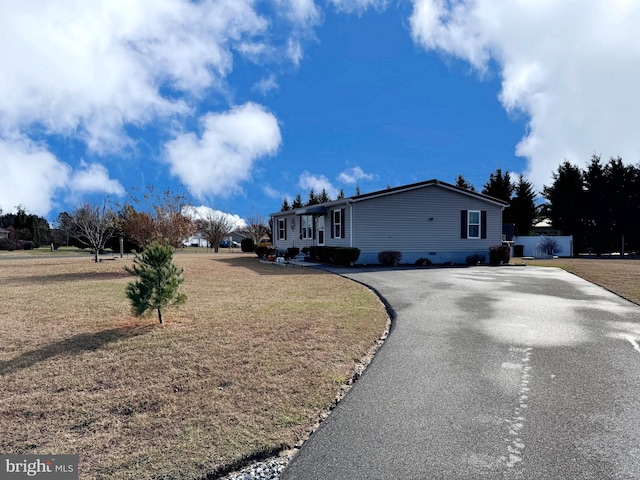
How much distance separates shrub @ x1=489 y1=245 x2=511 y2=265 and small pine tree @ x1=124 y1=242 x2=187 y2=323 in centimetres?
1806

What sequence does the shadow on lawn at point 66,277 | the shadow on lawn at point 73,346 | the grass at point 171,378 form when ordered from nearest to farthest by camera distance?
the grass at point 171,378, the shadow on lawn at point 73,346, the shadow on lawn at point 66,277

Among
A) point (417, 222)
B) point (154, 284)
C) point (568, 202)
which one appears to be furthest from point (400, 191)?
point (568, 202)

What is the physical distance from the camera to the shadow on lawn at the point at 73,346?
4699 millimetres

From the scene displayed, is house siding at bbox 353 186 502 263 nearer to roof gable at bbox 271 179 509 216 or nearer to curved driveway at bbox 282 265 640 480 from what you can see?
roof gable at bbox 271 179 509 216

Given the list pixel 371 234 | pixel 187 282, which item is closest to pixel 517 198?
pixel 371 234

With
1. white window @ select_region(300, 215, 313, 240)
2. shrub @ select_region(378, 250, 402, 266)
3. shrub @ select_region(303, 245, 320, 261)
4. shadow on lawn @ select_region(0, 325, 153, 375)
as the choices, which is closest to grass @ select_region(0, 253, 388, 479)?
shadow on lawn @ select_region(0, 325, 153, 375)

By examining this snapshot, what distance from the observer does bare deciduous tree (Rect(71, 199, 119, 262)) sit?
2142 cm

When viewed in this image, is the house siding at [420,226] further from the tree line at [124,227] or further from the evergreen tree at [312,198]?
the evergreen tree at [312,198]

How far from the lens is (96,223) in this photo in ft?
75.4

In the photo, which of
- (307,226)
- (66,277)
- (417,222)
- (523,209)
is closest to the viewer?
(66,277)

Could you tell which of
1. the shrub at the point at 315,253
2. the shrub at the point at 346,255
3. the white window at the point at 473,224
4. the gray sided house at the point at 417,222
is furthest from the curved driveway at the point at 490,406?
the white window at the point at 473,224

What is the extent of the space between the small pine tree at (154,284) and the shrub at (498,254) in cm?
1806

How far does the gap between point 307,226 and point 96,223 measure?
39.0 ft

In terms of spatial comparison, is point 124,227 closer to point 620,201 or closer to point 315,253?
point 315,253
